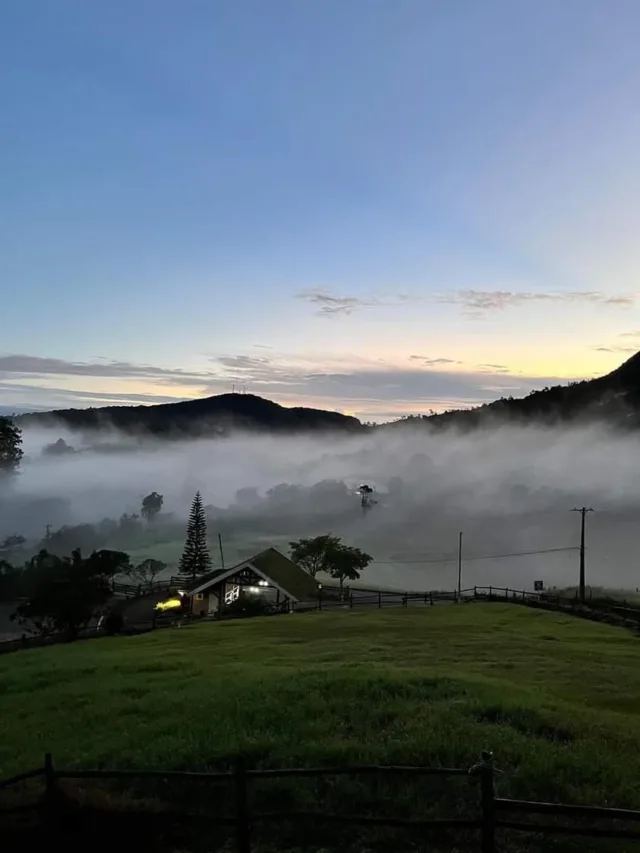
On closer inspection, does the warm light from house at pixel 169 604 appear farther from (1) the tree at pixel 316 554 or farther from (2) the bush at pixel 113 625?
(1) the tree at pixel 316 554

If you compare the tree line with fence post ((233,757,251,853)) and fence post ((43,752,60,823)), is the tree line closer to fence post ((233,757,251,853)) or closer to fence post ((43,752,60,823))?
fence post ((43,752,60,823))

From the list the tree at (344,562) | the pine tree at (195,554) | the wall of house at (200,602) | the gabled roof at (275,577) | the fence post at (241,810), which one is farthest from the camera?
the pine tree at (195,554)

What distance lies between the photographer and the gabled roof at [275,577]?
61959 millimetres

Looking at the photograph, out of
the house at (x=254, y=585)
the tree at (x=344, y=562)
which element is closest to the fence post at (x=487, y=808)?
the house at (x=254, y=585)

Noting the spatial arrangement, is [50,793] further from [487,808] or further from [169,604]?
[169,604]

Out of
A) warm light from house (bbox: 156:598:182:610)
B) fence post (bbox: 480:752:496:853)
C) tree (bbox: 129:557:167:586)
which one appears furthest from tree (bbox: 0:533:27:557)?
fence post (bbox: 480:752:496:853)

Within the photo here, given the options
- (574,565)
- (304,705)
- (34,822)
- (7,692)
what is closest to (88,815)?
(34,822)

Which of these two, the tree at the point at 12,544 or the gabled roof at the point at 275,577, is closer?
the gabled roof at the point at 275,577

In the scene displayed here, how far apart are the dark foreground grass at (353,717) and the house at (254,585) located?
31415mm

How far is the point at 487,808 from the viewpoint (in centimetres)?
866

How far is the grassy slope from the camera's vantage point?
12523 mm

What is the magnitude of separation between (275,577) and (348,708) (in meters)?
47.9

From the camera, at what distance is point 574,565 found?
19050 centimetres

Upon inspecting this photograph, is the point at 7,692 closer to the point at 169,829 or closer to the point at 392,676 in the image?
the point at 392,676
